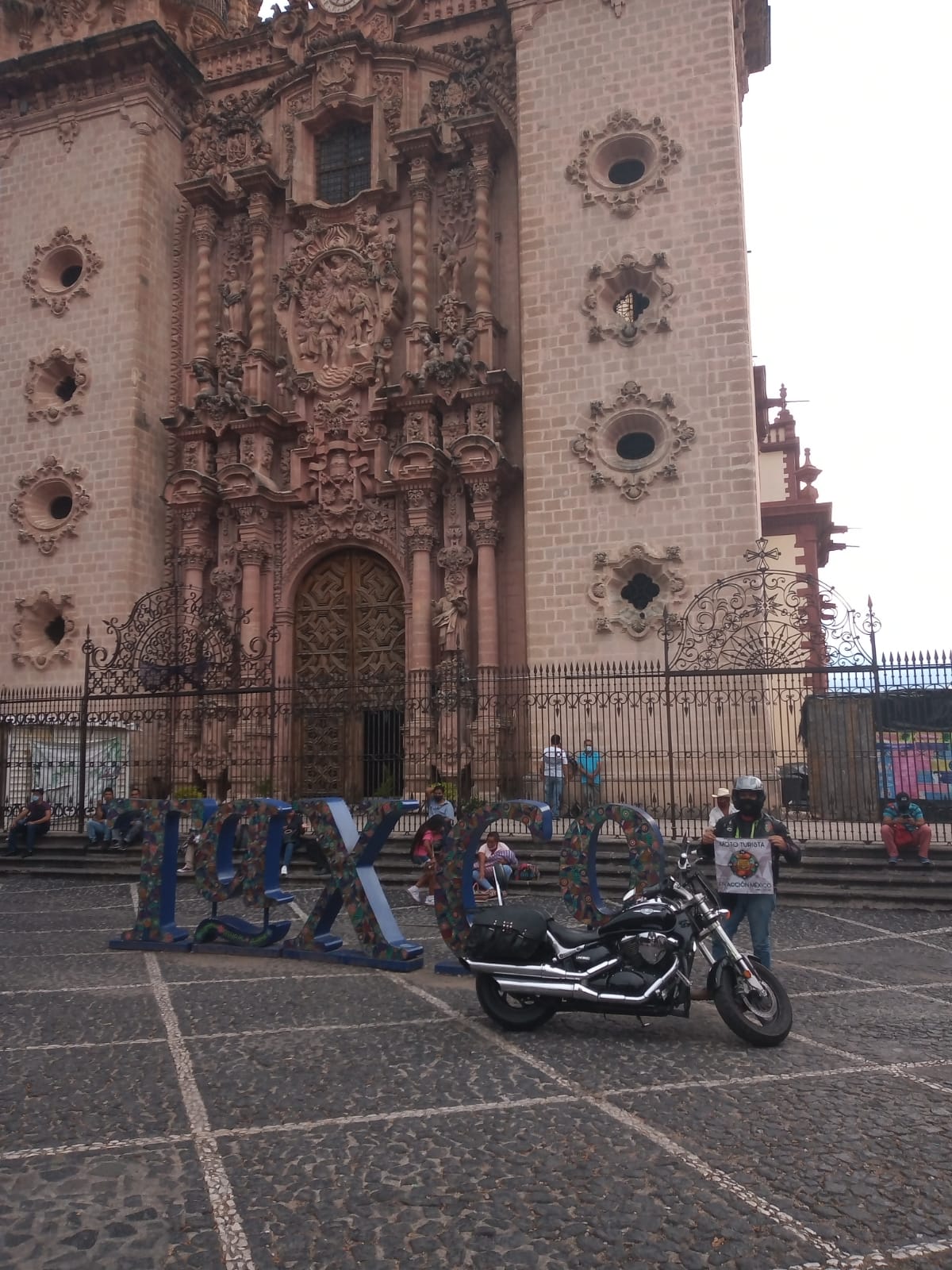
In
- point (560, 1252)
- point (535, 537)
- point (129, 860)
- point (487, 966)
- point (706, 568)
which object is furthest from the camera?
point (535, 537)

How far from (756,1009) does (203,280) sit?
2043 centimetres

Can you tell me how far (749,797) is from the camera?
22.6 ft

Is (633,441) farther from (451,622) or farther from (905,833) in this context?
(905,833)

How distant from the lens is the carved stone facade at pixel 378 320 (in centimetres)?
1789

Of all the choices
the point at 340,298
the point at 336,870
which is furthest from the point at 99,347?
the point at 336,870

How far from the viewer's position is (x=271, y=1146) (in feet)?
14.2

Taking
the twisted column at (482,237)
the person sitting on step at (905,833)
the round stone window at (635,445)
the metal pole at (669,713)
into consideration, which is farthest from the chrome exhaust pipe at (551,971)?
the twisted column at (482,237)

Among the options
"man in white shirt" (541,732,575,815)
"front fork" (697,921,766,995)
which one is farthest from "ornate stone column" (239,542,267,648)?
"front fork" (697,921,766,995)

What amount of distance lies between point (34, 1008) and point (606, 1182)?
4562 millimetres

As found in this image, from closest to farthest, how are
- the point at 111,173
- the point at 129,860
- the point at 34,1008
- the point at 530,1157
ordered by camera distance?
the point at 530,1157 → the point at 34,1008 → the point at 129,860 → the point at 111,173

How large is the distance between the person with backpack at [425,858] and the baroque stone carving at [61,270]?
15.2 m

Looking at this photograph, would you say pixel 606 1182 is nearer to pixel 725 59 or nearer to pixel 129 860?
pixel 129 860

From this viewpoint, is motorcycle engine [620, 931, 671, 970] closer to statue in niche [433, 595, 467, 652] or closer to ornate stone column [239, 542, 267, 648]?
statue in niche [433, 595, 467, 652]

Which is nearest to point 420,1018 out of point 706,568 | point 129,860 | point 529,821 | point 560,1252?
point 529,821
